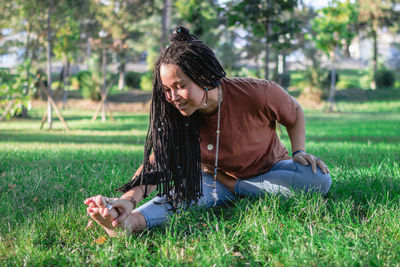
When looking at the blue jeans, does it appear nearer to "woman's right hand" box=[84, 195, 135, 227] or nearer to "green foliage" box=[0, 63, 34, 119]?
"woman's right hand" box=[84, 195, 135, 227]

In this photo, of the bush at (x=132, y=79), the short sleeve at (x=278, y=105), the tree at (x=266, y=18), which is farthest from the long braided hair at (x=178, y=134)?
the bush at (x=132, y=79)

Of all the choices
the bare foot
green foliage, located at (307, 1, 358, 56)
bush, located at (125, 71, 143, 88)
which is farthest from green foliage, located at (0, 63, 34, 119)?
bush, located at (125, 71, 143, 88)

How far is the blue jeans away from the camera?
2953 mm

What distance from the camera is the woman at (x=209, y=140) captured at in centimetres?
269

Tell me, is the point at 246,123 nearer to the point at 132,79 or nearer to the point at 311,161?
the point at 311,161

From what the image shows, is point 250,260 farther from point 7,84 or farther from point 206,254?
point 7,84

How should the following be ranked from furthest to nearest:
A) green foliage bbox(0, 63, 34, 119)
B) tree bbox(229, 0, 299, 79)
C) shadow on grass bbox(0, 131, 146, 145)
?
tree bbox(229, 0, 299, 79), shadow on grass bbox(0, 131, 146, 145), green foliage bbox(0, 63, 34, 119)

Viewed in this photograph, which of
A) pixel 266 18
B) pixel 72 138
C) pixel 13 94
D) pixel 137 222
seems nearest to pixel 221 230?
pixel 137 222

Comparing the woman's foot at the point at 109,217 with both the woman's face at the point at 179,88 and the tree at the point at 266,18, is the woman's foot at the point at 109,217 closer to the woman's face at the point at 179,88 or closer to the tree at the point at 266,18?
the woman's face at the point at 179,88

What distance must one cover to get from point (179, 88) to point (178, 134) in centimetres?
43

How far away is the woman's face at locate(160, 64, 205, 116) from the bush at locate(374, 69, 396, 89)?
28896 mm

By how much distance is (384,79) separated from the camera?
28391 mm

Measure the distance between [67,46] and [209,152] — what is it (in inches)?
367

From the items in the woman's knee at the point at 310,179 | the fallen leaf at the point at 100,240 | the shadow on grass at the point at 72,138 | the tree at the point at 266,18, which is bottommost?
the shadow on grass at the point at 72,138
